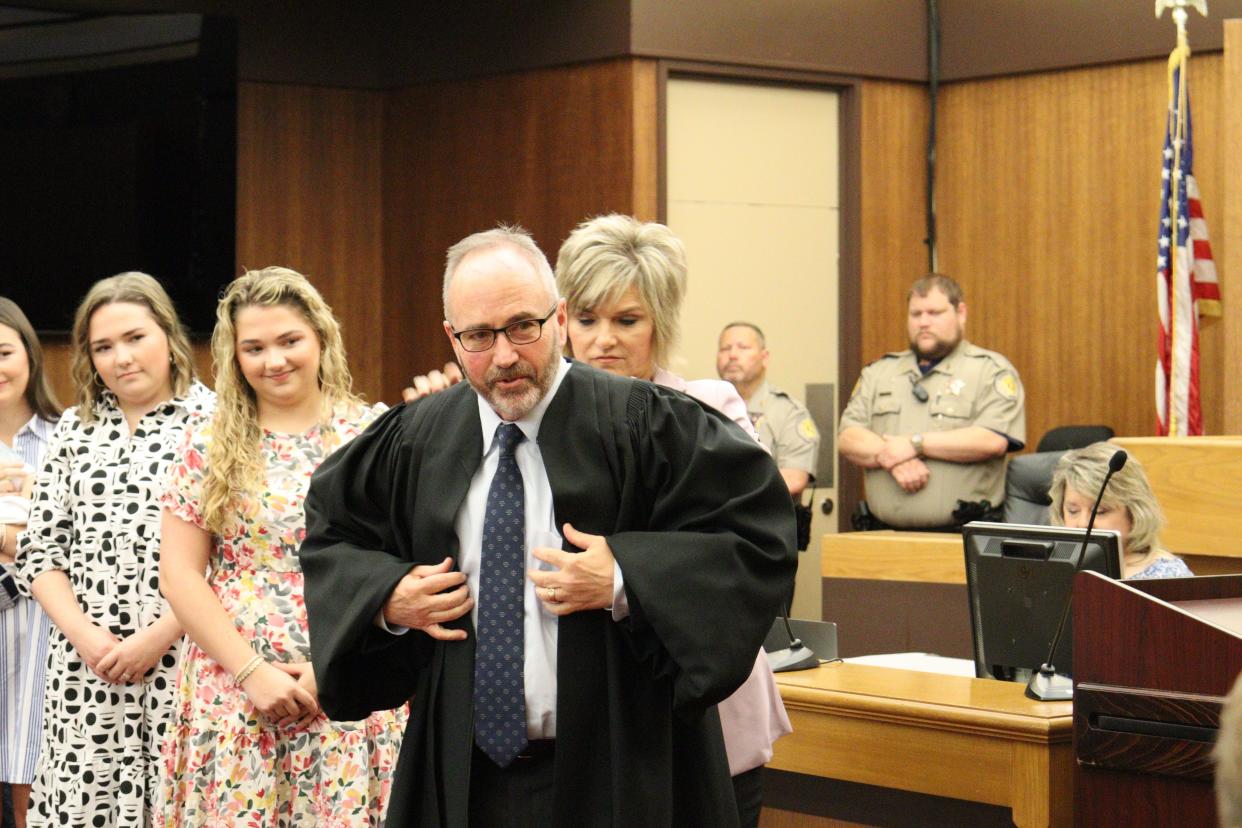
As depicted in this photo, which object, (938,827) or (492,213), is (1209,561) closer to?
(938,827)

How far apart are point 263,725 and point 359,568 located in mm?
1097

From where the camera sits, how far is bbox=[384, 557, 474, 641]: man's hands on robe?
2215 millimetres

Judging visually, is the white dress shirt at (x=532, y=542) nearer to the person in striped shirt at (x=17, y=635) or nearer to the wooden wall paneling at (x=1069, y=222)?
the person in striped shirt at (x=17, y=635)

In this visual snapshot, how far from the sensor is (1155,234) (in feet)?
23.7

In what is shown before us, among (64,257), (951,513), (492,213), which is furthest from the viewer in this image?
(492,213)

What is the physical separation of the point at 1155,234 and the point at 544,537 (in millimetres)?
5587

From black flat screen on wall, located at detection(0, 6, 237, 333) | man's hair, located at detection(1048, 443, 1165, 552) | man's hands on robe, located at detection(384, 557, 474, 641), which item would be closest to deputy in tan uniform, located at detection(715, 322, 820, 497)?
black flat screen on wall, located at detection(0, 6, 237, 333)

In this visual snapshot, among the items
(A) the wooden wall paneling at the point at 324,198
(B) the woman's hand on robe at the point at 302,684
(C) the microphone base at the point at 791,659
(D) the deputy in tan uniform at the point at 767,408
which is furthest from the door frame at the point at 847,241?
(B) the woman's hand on robe at the point at 302,684

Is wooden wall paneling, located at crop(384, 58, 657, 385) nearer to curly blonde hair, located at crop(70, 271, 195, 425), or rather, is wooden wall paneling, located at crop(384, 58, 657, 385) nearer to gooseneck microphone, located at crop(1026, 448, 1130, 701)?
curly blonde hair, located at crop(70, 271, 195, 425)

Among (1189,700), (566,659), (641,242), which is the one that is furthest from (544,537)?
(1189,700)

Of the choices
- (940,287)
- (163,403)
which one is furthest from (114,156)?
(163,403)

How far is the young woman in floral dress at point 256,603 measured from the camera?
323cm

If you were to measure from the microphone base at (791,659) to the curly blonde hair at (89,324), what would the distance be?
60.8 inches

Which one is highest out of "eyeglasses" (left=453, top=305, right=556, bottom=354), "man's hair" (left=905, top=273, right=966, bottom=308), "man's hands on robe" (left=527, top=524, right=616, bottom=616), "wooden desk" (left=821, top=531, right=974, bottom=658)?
"man's hair" (left=905, top=273, right=966, bottom=308)
